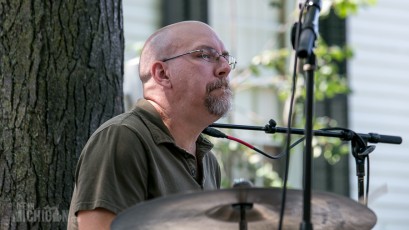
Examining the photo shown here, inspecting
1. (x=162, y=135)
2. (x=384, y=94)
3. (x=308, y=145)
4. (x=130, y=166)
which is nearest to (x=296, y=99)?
(x=384, y=94)

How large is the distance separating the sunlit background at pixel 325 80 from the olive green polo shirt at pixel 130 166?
4.36m

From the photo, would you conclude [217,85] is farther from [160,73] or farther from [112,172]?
[112,172]

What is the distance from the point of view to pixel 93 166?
11.8 ft

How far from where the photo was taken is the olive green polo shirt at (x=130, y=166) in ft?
11.6

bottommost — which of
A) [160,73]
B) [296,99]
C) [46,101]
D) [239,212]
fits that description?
[239,212]

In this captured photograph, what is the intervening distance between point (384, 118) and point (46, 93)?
6.95m

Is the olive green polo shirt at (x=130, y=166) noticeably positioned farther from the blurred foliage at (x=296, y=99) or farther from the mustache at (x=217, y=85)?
the blurred foliage at (x=296, y=99)

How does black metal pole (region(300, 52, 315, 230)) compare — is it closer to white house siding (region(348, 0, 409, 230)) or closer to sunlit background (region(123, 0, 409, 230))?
sunlit background (region(123, 0, 409, 230))

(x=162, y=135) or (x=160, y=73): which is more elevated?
(x=160, y=73)

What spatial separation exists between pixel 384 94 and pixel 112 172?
7543mm

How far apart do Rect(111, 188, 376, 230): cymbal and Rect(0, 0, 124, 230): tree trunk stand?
3.79 feet

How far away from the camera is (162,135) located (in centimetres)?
386

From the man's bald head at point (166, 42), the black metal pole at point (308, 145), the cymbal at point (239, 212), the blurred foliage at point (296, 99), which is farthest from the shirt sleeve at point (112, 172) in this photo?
the blurred foliage at point (296, 99)

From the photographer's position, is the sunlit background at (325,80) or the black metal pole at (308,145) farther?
the sunlit background at (325,80)
